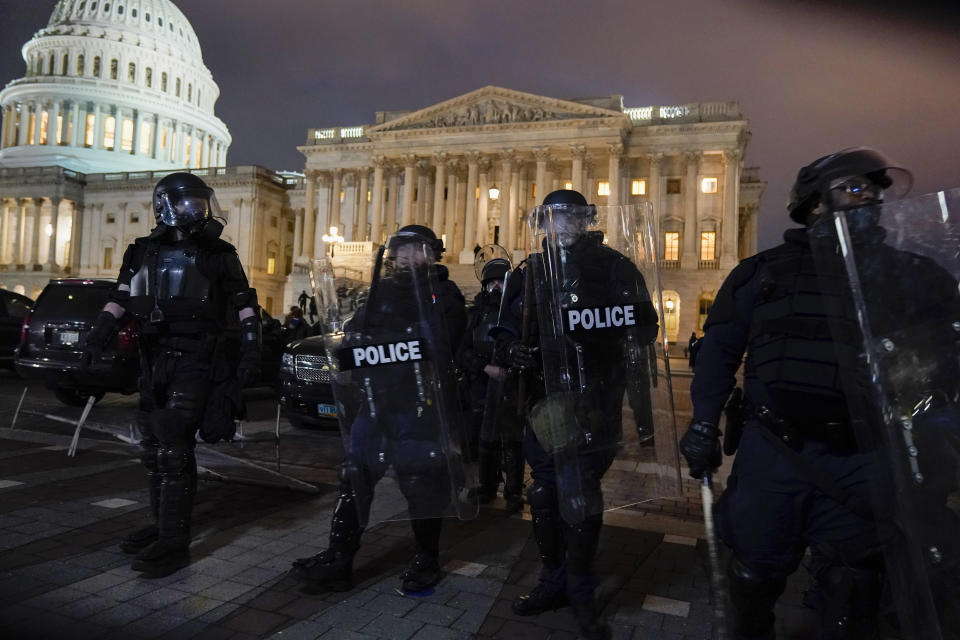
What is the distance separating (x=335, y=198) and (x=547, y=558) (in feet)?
169

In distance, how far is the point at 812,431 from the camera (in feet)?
7.82

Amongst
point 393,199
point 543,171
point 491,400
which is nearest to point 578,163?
point 543,171

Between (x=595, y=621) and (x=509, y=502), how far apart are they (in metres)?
2.32

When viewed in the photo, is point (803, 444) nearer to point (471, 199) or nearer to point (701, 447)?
point (701, 447)

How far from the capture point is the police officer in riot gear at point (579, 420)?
3.15 metres

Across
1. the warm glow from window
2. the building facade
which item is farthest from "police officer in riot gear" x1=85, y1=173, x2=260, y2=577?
the warm glow from window

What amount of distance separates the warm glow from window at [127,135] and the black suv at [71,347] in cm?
7567

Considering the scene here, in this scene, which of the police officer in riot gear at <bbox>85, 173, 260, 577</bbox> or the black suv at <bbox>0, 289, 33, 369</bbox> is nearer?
the police officer in riot gear at <bbox>85, 173, 260, 577</bbox>

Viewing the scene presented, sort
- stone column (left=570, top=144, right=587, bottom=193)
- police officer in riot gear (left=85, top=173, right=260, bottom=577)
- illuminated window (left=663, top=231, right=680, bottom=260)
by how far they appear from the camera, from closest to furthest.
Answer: police officer in riot gear (left=85, top=173, right=260, bottom=577), stone column (left=570, top=144, right=587, bottom=193), illuminated window (left=663, top=231, right=680, bottom=260)

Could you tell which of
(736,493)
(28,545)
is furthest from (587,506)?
(28,545)

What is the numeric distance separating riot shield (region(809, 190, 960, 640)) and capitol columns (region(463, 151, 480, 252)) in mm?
45448

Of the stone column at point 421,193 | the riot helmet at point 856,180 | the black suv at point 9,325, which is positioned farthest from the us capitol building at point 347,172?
the riot helmet at point 856,180

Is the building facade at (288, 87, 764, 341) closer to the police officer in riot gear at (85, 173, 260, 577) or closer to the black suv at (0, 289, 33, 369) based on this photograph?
the black suv at (0, 289, 33, 369)

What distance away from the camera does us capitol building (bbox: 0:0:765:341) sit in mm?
44375
